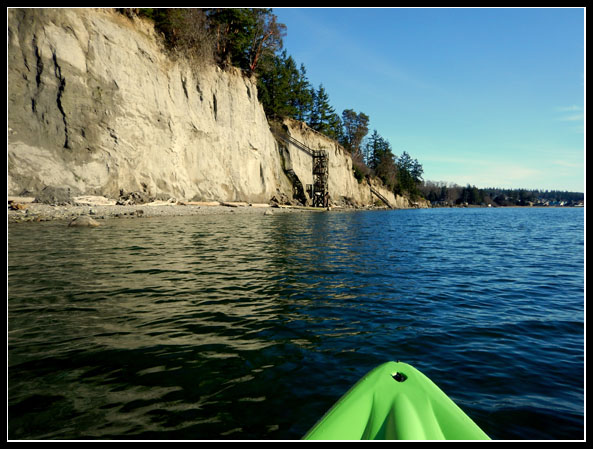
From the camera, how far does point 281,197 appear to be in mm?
39125

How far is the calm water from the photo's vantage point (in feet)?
8.72

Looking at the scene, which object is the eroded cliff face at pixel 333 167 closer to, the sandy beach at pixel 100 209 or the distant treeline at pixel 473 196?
the sandy beach at pixel 100 209

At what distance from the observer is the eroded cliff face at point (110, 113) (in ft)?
59.3

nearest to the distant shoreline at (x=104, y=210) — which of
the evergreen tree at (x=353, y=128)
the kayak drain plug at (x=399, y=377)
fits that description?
the kayak drain plug at (x=399, y=377)

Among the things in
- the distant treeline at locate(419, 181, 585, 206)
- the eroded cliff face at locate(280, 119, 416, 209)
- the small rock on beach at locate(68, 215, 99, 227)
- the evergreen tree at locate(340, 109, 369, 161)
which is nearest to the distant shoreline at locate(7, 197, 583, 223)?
the small rock on beach at locate(68, 215, 99, 227)

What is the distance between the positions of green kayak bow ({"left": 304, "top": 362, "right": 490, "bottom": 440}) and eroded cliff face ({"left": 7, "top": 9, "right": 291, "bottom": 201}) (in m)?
21.4

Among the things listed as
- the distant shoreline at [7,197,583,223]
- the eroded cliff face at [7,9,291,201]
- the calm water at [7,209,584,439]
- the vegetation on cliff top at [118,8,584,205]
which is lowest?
the calm water at [7,209,584,439]

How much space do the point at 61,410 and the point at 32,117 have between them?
22.0 meters

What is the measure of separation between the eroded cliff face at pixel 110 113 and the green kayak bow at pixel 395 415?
21383mm

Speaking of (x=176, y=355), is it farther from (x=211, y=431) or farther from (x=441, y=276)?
(x=441, y=276)

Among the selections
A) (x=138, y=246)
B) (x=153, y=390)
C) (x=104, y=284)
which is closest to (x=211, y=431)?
(x=153, y=390)

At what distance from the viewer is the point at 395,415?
2393 millimetres

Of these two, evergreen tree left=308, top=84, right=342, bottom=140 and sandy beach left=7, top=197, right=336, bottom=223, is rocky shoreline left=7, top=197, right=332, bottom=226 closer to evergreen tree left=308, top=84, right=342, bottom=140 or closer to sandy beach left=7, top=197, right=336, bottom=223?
sandy beach left=7, top=197, right=336, bottom=223

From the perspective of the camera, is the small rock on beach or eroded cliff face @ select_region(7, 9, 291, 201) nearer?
the small rock on beach
